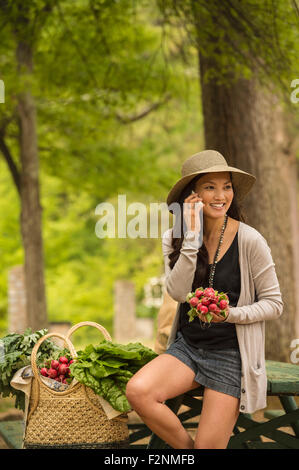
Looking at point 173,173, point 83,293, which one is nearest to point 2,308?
point 83,293

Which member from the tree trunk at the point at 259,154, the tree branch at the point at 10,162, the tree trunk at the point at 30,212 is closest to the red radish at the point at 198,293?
the tree trunk at the point at 259,154

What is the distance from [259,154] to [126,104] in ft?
9.35

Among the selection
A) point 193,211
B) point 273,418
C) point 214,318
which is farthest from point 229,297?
point 273,418

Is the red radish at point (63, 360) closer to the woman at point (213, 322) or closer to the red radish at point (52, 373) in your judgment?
the red radish at point (52, 373)

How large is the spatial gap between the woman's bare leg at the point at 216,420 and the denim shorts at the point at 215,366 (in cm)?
4

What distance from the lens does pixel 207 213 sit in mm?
3984

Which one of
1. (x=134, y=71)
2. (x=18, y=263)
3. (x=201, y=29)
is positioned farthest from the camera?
(x=18, y=263)

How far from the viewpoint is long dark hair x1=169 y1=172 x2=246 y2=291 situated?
12.8 feet

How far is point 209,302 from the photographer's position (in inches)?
143

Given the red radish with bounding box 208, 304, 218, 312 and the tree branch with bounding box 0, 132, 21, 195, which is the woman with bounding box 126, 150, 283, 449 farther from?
the tree branch with bounding box 0, 132, 21, 195

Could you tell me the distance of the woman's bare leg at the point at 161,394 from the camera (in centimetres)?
371

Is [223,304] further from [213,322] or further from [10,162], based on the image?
[10,162]

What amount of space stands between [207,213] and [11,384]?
1547 mm

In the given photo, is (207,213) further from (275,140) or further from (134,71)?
(134,71)
